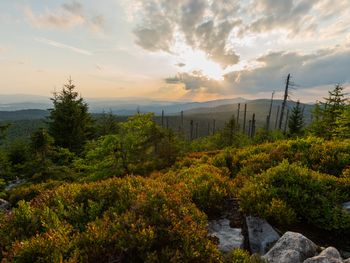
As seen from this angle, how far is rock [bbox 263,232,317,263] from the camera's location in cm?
417

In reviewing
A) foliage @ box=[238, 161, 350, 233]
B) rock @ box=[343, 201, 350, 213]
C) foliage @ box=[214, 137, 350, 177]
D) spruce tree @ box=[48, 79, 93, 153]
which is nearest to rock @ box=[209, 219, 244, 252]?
foliage @ box=[238, 161, 350, 233]

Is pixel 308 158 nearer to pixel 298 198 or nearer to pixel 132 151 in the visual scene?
pixel 298 198

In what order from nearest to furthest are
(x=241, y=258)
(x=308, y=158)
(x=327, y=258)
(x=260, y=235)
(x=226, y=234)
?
(x=327, y=258) < (x=241, y=258) < (x=260, y=235) < (x=226, y=234) < (x=308, y=158)

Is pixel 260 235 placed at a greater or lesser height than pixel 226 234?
greater

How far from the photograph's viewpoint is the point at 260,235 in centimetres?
537

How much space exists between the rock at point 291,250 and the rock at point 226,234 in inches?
32.6

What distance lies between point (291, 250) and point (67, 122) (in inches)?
1044

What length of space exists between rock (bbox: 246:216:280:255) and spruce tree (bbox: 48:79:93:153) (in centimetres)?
2323

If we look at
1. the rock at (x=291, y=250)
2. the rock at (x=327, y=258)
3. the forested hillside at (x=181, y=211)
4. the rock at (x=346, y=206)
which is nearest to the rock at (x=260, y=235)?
the forested hillside at (x=181, y=211)

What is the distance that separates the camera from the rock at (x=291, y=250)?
4172mm

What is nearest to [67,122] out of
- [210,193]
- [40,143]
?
[40,143]

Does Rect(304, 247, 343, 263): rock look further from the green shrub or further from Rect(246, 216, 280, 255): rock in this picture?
Rect(246, 216, 280, 255): rock

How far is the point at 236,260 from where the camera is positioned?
13.1 ft

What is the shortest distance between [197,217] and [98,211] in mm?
2054
